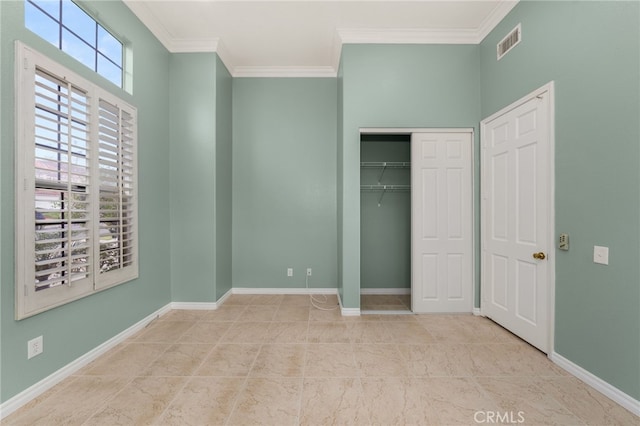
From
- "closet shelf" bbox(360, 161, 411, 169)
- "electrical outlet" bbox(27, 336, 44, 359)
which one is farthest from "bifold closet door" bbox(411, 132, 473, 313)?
"electrical outlet" bbox(27, 336, 44, 359)

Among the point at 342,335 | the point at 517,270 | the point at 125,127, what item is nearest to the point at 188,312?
the point at 342,335

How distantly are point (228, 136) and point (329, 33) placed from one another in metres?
1.95

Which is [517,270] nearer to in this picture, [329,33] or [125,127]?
[329,33]

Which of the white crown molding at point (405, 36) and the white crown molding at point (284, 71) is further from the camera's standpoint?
the white crown molding at point (284, 71)

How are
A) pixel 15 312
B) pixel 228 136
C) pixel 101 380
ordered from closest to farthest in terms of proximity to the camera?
pixel 15 312, pixel 101 380, pixel 228 136

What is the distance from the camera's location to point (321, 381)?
200 cm

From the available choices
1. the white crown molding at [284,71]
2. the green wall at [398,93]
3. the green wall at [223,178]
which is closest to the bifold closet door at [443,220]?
the green wall at [398,93]

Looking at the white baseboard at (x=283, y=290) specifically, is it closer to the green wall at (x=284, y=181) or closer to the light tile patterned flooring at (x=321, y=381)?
the green wall at (x=284, y=181)

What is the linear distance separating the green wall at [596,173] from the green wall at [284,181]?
2.62 meters

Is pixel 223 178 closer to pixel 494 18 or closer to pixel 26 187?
pixel 26 187

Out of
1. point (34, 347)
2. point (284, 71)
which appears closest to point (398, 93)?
point (284, 71)

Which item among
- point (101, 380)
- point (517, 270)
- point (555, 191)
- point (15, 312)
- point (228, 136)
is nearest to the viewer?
point (15, 312)

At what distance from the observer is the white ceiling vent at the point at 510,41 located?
8.54ft

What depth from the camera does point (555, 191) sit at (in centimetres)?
221
